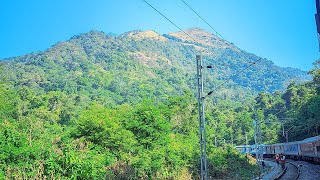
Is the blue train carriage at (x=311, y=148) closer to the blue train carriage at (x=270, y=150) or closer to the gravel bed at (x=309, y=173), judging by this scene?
the gravel bed at (x=309, y=173)

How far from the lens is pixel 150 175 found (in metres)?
19.9

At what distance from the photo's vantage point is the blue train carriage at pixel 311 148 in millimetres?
34888

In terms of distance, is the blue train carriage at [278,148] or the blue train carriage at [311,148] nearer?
the blue train carriage at [311,148]

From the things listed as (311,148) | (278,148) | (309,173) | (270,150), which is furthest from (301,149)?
(270,150)

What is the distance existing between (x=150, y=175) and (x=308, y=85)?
85.6 metres

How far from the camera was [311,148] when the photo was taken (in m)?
37.5

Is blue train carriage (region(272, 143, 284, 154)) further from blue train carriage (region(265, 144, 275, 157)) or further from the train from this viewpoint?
blue train carriage (region(265, 144, 275, 157))

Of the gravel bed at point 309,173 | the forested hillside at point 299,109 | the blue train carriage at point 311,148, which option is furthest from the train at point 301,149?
the forested hillside at point 299,109

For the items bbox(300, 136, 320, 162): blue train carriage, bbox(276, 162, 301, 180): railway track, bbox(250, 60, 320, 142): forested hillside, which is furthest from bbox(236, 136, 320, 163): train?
bbox(276, 162, 301, 180): railway track

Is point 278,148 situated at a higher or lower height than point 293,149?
higher

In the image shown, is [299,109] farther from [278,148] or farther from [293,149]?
[293,149]

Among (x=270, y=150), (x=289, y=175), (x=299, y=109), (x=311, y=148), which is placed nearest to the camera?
(x=289, y=175)

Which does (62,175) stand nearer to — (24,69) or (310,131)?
(310,131)

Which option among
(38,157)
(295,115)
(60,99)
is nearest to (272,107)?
(295,115)
